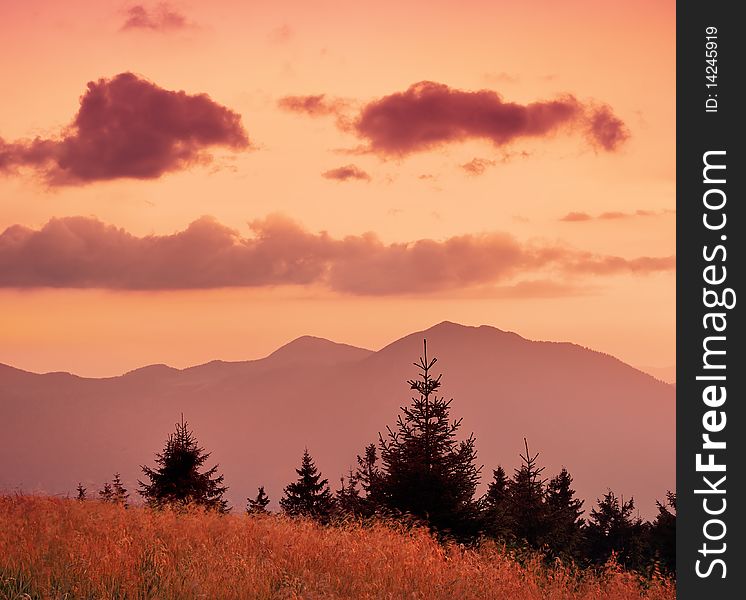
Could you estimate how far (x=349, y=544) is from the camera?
11328mm

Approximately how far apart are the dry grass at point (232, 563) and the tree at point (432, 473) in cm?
455

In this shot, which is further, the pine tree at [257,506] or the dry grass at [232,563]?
the pine tree at [257,506]

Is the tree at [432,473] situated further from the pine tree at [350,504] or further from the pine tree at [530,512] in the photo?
the pine tree at [530,512]

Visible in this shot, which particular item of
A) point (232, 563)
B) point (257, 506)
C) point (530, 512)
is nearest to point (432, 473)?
point (257, 506)

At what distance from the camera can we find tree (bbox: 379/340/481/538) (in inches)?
707

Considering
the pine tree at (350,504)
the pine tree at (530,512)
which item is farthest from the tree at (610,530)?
the pine tree at (530,512)

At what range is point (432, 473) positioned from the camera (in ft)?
60.3

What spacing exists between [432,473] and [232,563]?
376 inches

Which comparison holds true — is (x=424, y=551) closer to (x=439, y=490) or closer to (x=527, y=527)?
(x=439, y=490)

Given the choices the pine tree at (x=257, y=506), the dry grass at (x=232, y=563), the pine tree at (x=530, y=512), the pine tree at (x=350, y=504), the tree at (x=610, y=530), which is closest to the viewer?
the dry grass at (x=232, y=563)

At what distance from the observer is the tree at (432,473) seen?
59.0 feet
